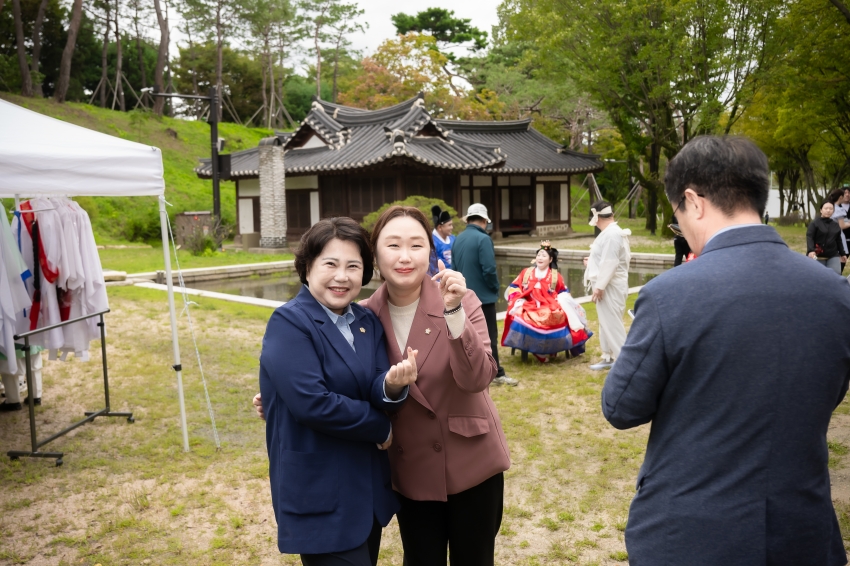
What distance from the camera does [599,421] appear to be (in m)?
5.46

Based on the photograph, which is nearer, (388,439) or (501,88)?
(388,439)

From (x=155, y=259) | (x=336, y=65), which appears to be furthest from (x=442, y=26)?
(x=155, y=259)

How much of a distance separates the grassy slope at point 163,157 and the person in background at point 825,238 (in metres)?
20.4

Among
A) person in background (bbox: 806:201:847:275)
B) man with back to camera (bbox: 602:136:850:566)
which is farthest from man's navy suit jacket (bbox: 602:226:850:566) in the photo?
person in background (bbox: 806:201:847:275)

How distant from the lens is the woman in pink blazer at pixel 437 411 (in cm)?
212

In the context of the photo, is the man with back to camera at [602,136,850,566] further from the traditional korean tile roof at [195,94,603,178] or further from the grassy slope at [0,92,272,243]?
the grassy slope at [0,92,272,243]

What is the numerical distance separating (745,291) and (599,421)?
4.12 metres

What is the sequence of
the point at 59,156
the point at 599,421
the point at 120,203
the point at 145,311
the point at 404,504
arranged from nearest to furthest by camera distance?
the point at 404,504 → the point at 59,156 → the point at 599,421 → the point at 145,311 → the point at 120,203

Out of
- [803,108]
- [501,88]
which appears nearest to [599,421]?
[803,108]

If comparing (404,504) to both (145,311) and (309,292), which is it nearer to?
(309,292)

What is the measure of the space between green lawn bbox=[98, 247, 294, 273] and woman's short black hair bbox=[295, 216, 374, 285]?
14.1 metres

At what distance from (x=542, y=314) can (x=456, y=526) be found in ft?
16.4

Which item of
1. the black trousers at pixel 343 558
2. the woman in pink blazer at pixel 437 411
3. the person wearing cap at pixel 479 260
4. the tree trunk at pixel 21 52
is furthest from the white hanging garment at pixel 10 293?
the tree trunk at pixel 21 52

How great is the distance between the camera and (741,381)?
Answer: 1.55 meters
